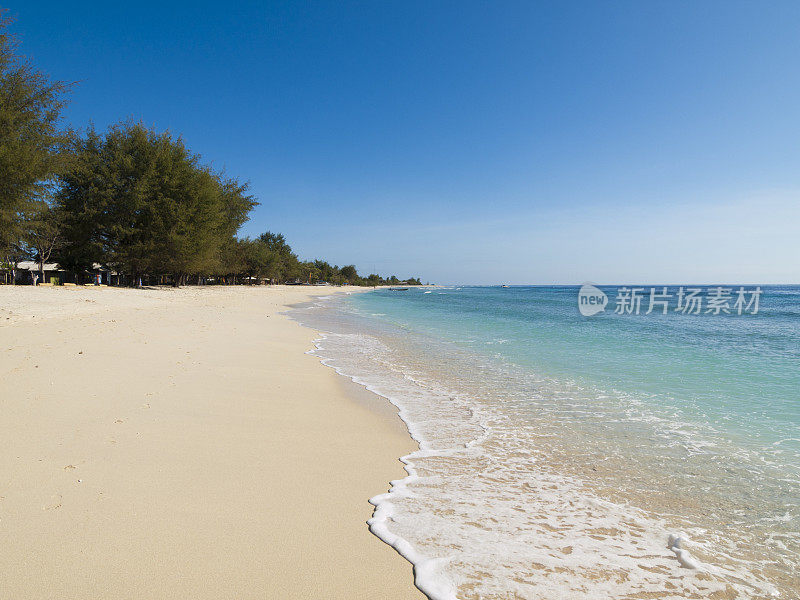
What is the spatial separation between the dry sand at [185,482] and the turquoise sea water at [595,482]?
1.49ft

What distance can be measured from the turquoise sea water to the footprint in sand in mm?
2120

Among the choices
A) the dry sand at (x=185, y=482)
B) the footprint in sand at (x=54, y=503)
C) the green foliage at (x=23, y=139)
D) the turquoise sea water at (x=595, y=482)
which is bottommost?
the turquoise sea water at (x=595, y=482)

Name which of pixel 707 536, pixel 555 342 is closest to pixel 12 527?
pixel 707 536

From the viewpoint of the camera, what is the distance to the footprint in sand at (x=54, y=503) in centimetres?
251

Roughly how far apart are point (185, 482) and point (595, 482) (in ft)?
12.0

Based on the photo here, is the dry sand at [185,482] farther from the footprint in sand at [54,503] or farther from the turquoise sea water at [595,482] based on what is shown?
the turquoise sea water at [595,482]

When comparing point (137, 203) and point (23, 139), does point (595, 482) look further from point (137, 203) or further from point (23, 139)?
point (137, 203)

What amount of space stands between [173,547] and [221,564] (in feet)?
1.15

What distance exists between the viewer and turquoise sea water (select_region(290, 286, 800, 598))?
8.00ft

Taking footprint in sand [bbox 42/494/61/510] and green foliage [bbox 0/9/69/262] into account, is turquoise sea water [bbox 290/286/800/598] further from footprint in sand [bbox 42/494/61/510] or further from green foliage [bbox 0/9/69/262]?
green foliage [bbox 0/9/69/262]

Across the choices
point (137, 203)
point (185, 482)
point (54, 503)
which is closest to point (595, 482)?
point (185, 482)

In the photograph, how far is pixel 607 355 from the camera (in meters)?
11.3

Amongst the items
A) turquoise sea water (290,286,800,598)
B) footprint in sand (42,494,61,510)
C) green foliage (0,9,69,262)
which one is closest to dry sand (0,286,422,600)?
footprint in sand (42,494,61,510)

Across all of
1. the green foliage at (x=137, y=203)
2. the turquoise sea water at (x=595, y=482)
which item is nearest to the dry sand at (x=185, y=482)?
the turquoise sea water at (x=595, y=482)
